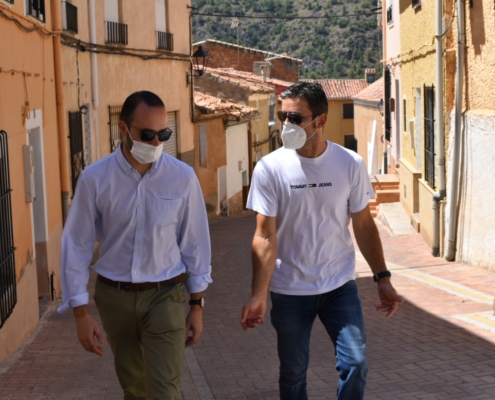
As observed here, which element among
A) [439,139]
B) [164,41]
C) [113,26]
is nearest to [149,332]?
[439,139]

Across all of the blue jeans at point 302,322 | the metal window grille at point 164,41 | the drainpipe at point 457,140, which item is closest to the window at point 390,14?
the metal window grille at point 164,41

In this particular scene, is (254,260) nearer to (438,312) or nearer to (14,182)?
(14,182)

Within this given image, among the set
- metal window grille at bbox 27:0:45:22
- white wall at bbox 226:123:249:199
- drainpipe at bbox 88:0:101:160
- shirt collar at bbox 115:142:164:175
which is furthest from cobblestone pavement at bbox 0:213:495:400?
white wall at bbox 226:123:249:199

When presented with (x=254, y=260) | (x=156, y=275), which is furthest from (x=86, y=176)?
(x=254, y=260)

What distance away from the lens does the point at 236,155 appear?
29547 mm

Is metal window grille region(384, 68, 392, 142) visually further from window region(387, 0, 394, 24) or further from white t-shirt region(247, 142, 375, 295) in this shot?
white t-shirt region(247, 142, 375, 295)

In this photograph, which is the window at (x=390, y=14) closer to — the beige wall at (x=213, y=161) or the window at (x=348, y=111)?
the beige wall at (x=213, y=161)

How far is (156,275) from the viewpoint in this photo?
4.04 meters

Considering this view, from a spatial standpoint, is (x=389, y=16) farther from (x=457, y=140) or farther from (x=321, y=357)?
(x=321, y=357)

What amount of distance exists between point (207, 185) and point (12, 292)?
59.4 feet

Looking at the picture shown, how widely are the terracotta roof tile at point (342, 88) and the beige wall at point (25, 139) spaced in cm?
4599

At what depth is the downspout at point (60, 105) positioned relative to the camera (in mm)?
10969

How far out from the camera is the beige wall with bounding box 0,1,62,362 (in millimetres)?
7602

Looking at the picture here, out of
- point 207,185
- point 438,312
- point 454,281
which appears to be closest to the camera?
point 438,312
